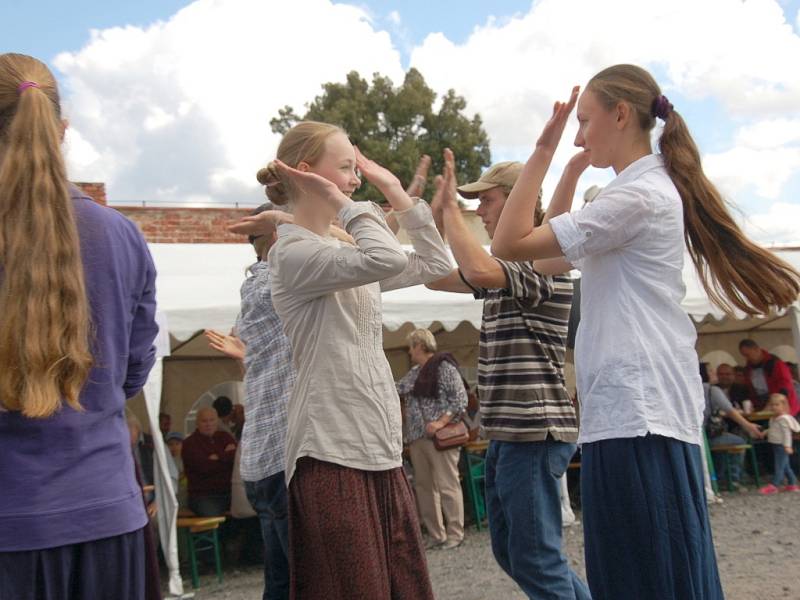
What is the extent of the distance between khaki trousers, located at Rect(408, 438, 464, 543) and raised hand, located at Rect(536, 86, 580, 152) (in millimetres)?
5849

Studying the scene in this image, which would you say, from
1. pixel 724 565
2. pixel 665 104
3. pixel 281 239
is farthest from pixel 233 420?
pixel 665 104

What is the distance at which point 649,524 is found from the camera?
202 centimetres

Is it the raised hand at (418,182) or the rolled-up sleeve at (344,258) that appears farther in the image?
the raised hand at (418,182)

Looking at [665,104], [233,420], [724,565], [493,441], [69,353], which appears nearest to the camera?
[69,353]

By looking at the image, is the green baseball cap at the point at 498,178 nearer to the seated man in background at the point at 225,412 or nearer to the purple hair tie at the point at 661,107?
the purple hair tie at the point at 661,107

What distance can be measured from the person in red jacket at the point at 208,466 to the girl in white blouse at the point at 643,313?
5761 millimetres

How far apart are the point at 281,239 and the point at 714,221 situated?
1196 mm

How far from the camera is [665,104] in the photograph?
228 centimetres

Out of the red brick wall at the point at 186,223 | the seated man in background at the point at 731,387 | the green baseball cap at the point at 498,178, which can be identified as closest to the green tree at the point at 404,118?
the red brick wall at the point at 186,223

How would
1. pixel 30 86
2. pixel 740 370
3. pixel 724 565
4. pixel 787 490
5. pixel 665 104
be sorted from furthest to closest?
pixel 740 370 → pixel 787 490 → pixel 724 565 → pixel 665 104 → pixel 30 86

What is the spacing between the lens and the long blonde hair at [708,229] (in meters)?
2.20

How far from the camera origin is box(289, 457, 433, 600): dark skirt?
2.24 m

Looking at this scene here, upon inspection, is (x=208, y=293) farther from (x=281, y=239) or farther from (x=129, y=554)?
(x=129, y=554)

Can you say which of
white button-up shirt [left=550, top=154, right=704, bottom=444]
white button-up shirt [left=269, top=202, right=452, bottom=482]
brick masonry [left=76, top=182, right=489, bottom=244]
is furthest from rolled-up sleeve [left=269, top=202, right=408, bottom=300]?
brick masonry [left=76, top=182, right=489, bottom=244]
